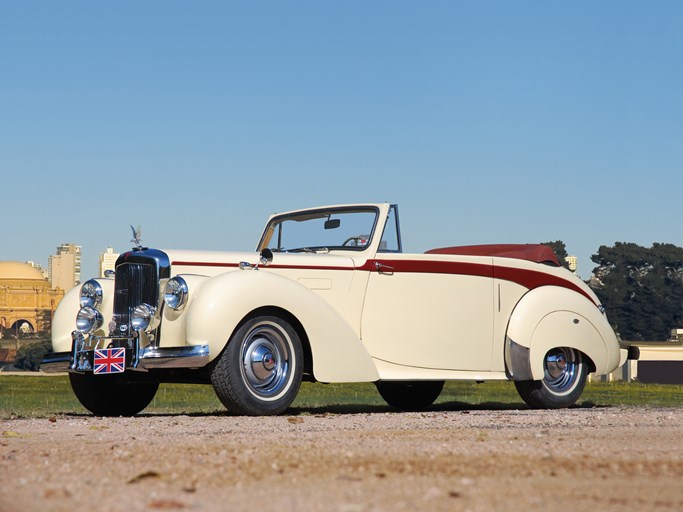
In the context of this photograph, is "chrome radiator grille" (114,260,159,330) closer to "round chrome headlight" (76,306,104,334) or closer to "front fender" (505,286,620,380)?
"round chrome headlight" (76,306,104,334)

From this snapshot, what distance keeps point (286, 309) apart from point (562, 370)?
362 cm

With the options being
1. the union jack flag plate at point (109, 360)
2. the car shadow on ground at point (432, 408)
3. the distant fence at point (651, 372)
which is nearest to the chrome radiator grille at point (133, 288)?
the union jack flag plate at point (109, 360)

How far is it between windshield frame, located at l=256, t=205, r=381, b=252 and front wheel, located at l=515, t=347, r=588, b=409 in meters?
2.21

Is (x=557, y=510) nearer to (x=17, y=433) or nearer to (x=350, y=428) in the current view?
(x=350, y=428)

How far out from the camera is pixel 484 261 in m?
11.2

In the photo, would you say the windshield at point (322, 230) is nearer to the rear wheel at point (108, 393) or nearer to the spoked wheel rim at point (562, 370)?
the rear wheel at point (108, 393)

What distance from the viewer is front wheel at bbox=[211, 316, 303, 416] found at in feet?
Result: 29.4

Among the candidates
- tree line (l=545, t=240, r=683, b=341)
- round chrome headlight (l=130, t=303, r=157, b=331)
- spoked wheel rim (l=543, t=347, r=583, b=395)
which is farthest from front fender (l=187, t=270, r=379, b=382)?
tree line (l=545, t=240, r=683, b=341)

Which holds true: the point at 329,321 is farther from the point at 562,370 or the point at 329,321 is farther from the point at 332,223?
the point at 562,370

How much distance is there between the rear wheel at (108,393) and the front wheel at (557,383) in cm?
383

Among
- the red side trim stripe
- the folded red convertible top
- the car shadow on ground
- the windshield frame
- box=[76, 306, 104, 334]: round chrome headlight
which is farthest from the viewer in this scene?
the folded red convertible top

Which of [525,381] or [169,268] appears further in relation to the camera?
[525,381]

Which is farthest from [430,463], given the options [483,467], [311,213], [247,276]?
[311,213]

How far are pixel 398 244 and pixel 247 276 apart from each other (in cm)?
207
